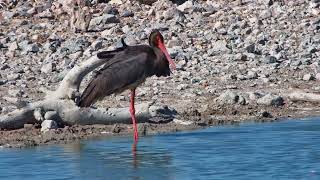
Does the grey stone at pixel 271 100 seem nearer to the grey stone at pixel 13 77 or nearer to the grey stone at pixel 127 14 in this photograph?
the grey stone at pixel 13 77

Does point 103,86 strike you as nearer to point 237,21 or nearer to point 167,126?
point 167,126

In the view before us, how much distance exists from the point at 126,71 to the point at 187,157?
6.96 ft

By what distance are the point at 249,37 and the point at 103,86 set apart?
612 cm

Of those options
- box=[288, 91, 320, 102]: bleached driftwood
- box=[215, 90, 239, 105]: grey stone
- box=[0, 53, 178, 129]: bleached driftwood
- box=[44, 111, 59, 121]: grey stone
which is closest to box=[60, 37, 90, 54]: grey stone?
box=[215, 90, 239, 105]: grey stone

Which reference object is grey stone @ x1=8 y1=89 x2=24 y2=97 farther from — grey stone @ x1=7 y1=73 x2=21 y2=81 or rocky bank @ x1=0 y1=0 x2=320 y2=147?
grey stone @ x1=7 y1=73 x2=21 y2=81

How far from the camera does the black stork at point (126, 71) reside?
38.0 ft

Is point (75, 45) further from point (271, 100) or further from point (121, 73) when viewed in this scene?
point (121, 73)

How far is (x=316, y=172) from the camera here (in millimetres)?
9250

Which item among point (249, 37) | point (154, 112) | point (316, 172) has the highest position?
point (249, 37)

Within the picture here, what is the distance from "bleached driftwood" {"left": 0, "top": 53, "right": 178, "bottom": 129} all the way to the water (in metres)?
0.58

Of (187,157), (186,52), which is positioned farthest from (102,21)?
(187,157)

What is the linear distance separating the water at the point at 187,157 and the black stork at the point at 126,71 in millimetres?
576

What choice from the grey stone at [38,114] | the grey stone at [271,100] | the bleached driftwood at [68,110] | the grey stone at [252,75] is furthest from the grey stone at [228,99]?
the grey stone at [38,114]

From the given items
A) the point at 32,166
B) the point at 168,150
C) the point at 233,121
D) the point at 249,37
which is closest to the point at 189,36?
the point at 249,37
